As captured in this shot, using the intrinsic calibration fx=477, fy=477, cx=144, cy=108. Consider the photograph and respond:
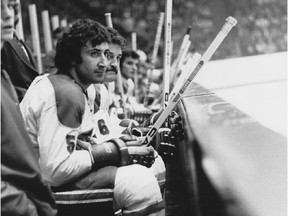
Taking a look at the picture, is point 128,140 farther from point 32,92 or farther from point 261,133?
point 261,133

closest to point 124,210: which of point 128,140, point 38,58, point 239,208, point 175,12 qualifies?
point 128,140

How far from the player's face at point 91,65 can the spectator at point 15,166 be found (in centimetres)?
58

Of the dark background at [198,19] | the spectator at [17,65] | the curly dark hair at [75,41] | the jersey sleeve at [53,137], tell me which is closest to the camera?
the jersey sleeve at [53,137]

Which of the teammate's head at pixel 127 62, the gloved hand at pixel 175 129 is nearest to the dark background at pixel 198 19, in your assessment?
the teammate's head at pixel 127 62

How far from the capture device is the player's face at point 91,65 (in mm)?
1800

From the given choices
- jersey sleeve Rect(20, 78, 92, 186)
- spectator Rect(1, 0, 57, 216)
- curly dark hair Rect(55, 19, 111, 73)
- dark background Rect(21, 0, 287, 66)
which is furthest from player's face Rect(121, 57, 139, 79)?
dark background Rect(21, 0, 287, 66)

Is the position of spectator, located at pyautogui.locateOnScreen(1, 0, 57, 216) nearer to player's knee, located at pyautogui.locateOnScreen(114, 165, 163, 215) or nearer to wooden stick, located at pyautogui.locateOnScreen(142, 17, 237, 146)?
player's knee, located at pyautogui.locateOnScreen(114, 165, 163, 215)

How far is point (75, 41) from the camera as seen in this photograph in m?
1.81

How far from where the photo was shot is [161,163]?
2004 millimetres

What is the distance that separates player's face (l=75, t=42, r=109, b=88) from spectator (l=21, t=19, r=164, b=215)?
2 centimetres

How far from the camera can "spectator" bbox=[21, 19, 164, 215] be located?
1.51 metres

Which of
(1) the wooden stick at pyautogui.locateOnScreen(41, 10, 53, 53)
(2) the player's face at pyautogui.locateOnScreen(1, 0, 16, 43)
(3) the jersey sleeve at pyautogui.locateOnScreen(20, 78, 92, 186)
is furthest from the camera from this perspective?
(1) the wooden stick at pyautogui.locateOnScreen(41, 10, 53, 53)

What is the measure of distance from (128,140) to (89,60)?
1.10 ft

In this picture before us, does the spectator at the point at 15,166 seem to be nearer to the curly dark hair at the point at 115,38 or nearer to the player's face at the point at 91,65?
the player's face at the point at 91,65
